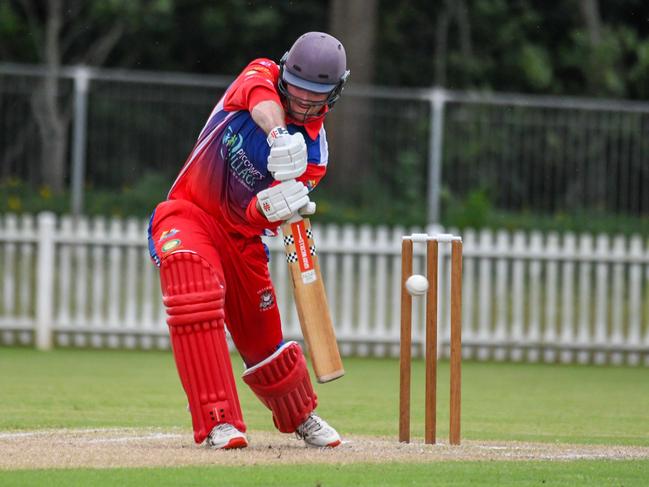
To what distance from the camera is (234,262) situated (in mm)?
6461

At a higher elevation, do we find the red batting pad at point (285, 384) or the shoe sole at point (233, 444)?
the red batting pad at point (285, 384)

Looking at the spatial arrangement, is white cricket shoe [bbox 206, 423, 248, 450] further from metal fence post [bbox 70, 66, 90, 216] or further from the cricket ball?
metal fence post [bbox 70, 66, 90, 216]

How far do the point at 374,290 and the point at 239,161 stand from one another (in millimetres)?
7075

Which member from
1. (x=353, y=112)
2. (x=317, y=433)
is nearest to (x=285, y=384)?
(x=317, y=433)

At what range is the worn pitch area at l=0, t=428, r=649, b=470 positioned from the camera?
5.79 m

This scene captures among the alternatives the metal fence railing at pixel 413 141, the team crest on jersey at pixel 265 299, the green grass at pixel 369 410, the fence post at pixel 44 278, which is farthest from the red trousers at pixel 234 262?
the metal fence railing at pixel 413 141

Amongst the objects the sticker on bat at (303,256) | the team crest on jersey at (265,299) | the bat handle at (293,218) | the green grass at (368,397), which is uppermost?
the bat handle at (293,218)

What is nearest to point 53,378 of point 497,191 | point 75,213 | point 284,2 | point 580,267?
point 75,213

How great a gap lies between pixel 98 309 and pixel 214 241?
22.6ft

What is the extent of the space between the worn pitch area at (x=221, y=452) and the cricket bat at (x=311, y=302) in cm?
39

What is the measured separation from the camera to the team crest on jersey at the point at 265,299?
6.56m

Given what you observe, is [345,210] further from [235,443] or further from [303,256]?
[235,443]

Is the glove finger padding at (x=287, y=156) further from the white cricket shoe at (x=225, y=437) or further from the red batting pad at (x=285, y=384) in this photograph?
the white cricket shoe at (x=225, y=437)

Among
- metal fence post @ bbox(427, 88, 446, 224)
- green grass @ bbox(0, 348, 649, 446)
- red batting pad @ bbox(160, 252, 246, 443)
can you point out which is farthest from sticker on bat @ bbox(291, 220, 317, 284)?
metal fence post @ bbox(427, 88, 446, 224)
